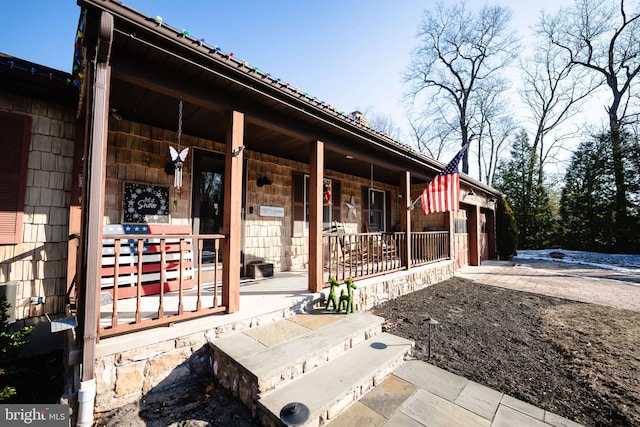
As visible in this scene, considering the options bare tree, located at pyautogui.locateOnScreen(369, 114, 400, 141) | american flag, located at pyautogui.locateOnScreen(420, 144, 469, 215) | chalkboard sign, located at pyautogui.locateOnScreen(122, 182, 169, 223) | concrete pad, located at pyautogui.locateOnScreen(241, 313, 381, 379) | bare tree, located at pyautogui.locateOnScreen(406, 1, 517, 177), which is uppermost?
bare tree, located at pyautogui.locateOnScreen(406, 1, 517, 177)

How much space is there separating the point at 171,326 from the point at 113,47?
2548 millimetres

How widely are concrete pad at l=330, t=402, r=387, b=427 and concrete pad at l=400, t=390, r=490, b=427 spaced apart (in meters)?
0.24

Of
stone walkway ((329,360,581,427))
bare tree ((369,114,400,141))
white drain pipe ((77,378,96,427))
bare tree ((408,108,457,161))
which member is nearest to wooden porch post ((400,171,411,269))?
stone walkway ((329,360,581,427))

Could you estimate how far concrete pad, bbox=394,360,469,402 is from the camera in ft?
7.75

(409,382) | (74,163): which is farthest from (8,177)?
(409,382)

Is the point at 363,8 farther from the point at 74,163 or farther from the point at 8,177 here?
the point at 8,177

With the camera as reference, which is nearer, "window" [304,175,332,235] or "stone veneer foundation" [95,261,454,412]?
"stone veneer foundation" [95,261,454,412]

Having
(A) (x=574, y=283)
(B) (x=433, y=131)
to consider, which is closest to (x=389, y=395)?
(A) (x=574, y=283)

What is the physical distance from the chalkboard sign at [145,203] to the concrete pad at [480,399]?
4.38 meters

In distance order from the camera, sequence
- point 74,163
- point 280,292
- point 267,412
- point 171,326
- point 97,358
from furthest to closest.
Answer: point 280,292
point 74,163
point 171,326
point 97,358
point 267,412

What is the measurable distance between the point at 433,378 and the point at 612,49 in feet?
75.1

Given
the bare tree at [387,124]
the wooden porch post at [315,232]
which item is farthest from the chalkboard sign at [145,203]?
the bare tree at [387,124]

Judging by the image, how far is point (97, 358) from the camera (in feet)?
6.74

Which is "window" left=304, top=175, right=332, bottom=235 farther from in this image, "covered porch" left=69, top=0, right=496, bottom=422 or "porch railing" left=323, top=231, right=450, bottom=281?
"porch railing" left=323, top=231, right=450, bottom=281
